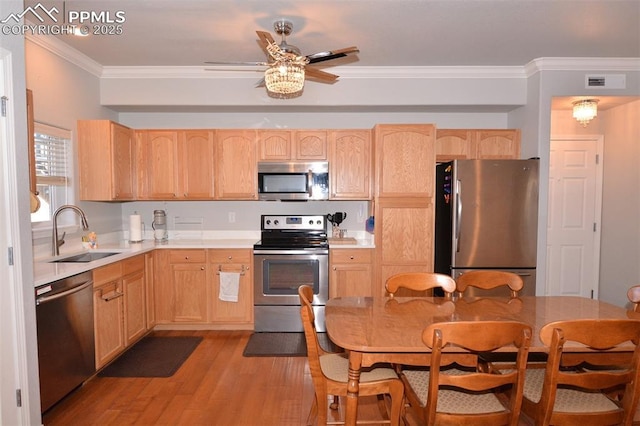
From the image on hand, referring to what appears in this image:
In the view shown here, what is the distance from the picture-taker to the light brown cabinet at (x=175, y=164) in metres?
4.05

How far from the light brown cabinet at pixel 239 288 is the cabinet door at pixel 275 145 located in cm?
105

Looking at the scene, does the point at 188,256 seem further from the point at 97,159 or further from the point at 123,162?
the point at 97,159

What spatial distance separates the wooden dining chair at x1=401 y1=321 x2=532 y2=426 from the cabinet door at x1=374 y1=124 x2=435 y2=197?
2.23 meters

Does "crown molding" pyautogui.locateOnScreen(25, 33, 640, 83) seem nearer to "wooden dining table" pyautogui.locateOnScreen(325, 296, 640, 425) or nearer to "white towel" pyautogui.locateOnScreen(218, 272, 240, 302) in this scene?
"white towel" pyautogui.locateOnScreen(218, 272, 240, 302)

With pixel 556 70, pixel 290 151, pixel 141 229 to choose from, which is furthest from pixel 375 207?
pixel 141 229

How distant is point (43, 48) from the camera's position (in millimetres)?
3100

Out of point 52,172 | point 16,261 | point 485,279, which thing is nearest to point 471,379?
point 485,279

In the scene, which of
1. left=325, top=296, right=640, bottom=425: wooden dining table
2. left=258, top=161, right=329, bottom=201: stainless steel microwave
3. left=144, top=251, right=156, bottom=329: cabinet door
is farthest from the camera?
left=258, top=161, right=329, bottom=201: stainless steel microwave

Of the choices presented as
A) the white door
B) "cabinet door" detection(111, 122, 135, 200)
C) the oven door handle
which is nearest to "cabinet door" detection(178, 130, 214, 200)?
"cabinet door" detection(111, 122, 135, 200)

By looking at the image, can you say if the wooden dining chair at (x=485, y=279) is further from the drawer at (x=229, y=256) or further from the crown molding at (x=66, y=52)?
the crown molding at (x=66, y=52)

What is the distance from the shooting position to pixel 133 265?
345 cm

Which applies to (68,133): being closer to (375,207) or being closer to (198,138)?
(198,138)

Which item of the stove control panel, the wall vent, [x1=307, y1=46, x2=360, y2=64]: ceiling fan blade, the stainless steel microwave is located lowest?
the stove control panel

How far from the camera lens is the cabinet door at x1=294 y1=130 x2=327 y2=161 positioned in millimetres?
4039
